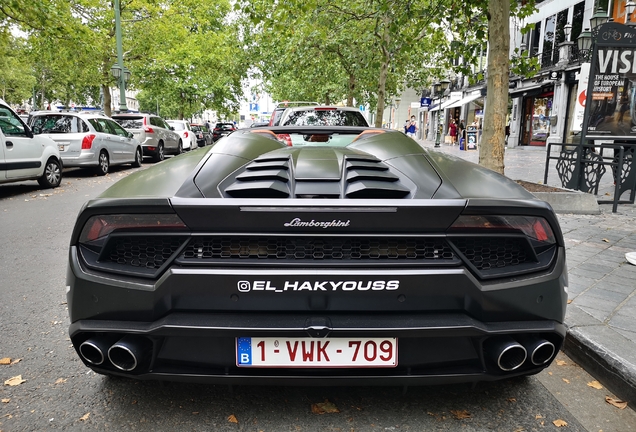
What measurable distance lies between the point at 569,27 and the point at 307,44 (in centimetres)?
1523

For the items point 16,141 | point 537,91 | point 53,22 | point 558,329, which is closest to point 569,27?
point 537,91

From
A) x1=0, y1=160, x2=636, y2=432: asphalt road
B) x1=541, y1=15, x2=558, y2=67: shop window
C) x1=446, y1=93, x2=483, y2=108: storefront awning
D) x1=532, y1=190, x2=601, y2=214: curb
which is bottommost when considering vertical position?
x1=0, y1=160, x2=636, y2=432: asphalt road

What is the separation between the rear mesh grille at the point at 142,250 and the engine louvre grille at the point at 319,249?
86 millimetres

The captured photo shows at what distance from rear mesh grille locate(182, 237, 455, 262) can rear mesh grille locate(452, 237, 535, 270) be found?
8 cm

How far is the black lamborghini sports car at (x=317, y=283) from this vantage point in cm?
192

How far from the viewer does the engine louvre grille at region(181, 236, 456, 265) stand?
6.49 feet

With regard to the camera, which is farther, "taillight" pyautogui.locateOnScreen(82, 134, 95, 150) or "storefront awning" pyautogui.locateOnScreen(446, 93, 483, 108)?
"storefront awning" pyautogui.locateOnScreen(446, 93, 483, 108)

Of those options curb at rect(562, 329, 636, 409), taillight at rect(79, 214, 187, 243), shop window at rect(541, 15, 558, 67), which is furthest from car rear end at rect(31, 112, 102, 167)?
shop window at rect(541, 15, 558, 67)

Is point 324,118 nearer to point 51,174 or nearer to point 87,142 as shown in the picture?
point 51,174

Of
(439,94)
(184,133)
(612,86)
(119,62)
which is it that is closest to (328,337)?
(612,86)

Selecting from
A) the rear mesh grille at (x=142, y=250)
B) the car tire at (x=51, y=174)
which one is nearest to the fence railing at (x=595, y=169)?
the rear mesh grille at (x=142, y=250)

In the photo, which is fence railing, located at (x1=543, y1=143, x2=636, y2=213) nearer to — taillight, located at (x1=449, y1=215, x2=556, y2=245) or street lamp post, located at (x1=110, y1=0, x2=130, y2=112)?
taillight, located at (x1=449, y1=215, x2=556, y2=245)

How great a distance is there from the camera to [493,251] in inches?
80.3

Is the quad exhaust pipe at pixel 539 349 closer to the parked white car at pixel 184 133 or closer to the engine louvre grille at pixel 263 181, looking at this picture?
the engine louvre grille at pixel 263 181
